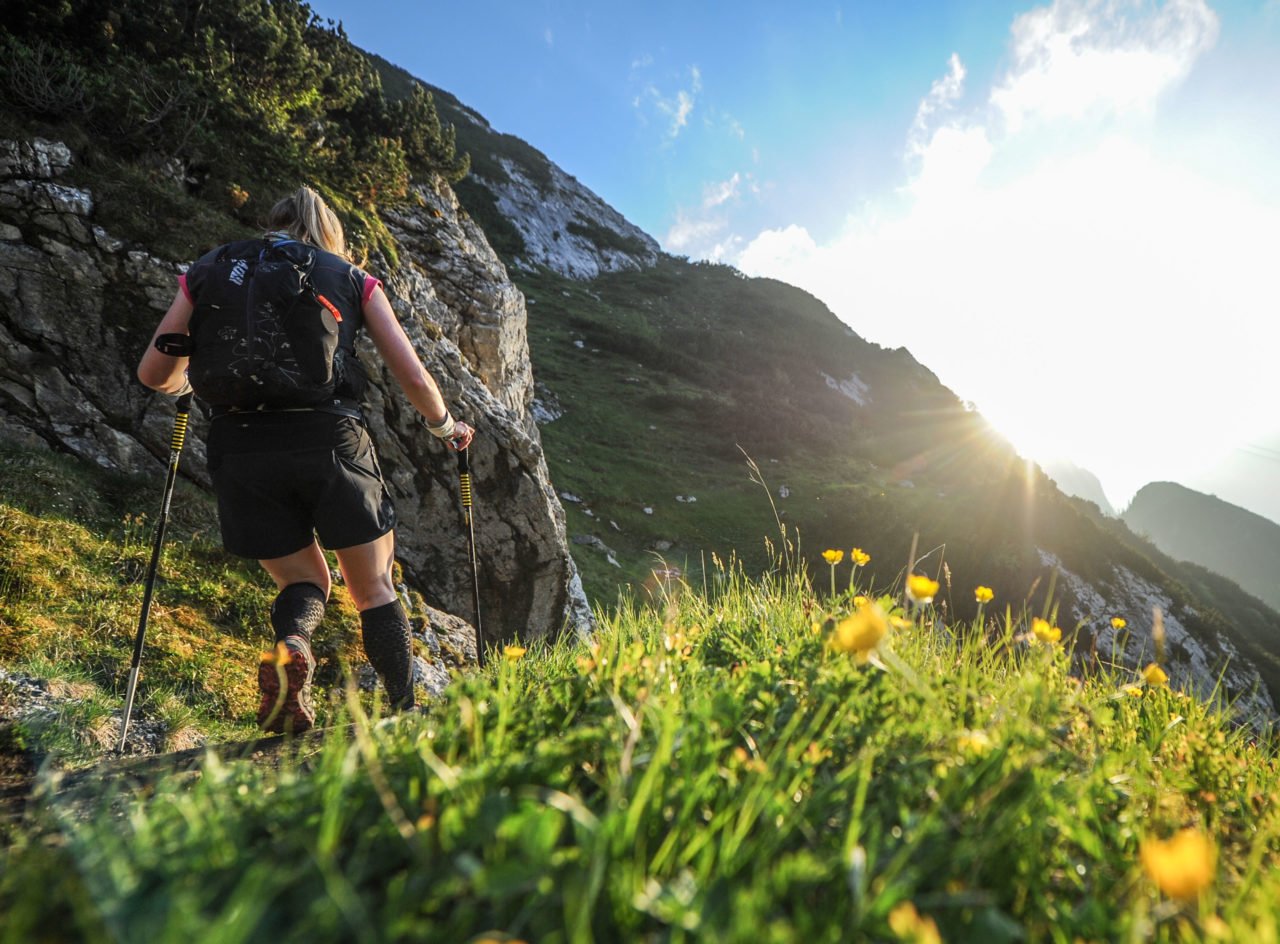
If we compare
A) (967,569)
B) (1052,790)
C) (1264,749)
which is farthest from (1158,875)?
(967,569)

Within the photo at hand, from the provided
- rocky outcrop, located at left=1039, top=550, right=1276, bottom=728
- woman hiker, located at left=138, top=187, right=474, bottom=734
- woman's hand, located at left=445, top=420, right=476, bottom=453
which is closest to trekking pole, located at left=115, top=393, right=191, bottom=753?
woman hiker, located at left=138, top=187, right=474, bottom=734

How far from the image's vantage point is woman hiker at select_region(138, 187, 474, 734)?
3146 mm

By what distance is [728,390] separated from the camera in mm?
36375

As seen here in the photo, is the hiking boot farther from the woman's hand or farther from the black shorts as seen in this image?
the woman's hand

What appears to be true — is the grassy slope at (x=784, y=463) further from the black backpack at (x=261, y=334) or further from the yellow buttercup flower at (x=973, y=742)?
the yellow buttercup flower at (x=973, y=742)

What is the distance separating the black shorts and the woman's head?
1176 millimetres

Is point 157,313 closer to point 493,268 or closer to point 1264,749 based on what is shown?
point 493,268

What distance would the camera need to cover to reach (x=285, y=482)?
10.8ft

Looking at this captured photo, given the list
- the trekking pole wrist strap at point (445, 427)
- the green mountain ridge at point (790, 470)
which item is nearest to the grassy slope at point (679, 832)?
the green mountain ridge at point (790, 470)

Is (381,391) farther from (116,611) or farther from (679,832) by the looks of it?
(679,832)

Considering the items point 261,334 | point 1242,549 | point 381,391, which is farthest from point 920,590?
point 1242,549

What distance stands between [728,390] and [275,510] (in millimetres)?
34161

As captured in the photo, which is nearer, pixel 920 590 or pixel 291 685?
pixel 920 590

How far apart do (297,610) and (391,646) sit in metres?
0.54
